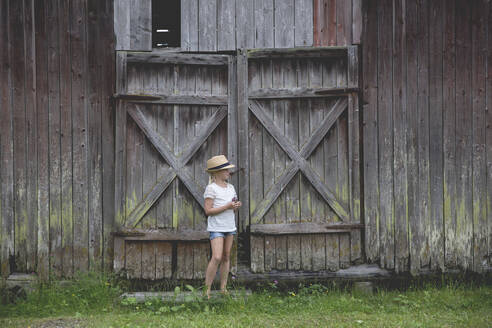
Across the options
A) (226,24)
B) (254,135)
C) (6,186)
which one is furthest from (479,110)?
(6,186)

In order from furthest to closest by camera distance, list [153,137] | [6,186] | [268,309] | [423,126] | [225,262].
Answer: [423,126]
[153,137]
[6,186]
[225,262]
[268,309]

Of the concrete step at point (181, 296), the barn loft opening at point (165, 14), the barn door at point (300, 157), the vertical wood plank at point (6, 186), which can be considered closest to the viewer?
the concrete step at point (181, 296)

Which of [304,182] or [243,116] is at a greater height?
[243,116]

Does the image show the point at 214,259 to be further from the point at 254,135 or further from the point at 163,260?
the point at 254,135

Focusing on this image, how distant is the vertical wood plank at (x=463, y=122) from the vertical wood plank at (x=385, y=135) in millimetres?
923

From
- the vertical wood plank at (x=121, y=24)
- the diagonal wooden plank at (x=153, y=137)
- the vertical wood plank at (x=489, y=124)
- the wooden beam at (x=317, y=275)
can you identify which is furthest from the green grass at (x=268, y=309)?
the vertical wood plank at (x=121, y=24)

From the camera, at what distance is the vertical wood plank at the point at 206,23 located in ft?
20.1

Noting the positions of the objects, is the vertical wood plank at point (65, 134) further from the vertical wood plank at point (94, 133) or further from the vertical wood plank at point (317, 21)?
the vertical wood plank at point (317, 21)

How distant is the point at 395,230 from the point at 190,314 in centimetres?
294

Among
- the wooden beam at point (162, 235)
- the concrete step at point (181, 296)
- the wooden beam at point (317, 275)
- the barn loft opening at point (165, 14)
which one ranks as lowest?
the concrete step at point (181, 296)

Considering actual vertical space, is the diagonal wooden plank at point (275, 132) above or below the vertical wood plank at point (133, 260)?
above

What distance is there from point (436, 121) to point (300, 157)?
1911mm

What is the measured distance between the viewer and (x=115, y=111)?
6023 mm

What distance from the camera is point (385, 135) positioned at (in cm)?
621
